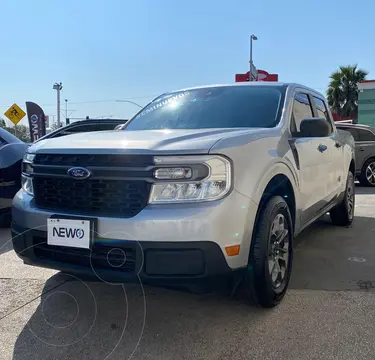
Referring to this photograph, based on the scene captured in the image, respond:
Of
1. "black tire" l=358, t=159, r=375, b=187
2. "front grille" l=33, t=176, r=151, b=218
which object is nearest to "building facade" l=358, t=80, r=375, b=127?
"black tire" l=358, t=159, r=375, b=187

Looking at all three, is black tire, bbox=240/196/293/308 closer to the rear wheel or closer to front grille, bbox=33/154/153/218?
front grille, bbox=33/154/153/218

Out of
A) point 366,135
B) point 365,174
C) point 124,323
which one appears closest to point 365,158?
point 365,174

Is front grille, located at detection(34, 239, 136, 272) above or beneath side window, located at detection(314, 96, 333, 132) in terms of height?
beneath

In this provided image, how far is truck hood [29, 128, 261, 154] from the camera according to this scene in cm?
241


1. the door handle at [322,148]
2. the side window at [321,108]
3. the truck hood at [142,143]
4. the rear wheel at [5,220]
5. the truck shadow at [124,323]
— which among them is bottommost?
the rear wheel at [5,220]

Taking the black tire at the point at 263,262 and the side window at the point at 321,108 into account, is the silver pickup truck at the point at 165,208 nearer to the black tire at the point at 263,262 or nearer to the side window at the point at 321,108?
→ the black tire at the point at 263,262

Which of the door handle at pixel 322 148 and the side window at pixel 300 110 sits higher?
the side window at pixel 300 110

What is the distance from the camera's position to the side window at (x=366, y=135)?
10727 millimetres

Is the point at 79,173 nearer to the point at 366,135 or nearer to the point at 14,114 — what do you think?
the point at 366,135

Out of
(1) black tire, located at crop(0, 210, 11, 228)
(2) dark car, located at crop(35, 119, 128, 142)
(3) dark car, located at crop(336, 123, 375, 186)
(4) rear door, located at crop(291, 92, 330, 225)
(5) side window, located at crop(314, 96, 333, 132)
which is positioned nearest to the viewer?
(4) rear door, located at crop(291, 92, 330, 225)

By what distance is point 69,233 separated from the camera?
2494 mm


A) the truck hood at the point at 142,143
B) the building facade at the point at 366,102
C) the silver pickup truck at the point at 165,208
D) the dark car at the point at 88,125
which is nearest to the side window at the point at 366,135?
the dark car at the point at 88,125

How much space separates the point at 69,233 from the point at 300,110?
2.44m

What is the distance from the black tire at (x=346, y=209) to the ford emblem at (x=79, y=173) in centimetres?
386
